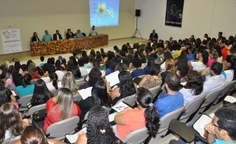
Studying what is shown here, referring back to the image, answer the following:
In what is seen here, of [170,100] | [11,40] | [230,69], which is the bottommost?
[170,100]

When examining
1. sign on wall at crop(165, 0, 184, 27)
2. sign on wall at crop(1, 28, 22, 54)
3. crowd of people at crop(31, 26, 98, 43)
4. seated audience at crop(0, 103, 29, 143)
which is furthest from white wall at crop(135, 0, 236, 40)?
seated audience at crop(0, 103, 29, 143)

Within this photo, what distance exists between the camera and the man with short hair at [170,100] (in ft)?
9.45

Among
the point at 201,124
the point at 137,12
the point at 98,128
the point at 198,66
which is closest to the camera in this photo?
the point at 98,128

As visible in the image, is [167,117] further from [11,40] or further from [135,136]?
[11,40]

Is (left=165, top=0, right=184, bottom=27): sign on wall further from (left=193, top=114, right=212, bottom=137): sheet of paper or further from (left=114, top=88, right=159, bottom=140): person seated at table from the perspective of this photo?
(left=114, top=88, right=159, bottom=140): person seated at table

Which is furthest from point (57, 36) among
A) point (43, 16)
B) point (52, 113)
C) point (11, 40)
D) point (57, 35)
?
point (52, 113)

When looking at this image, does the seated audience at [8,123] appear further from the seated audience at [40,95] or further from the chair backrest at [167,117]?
the chair backrest at [167,117]

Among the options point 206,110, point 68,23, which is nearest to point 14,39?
point 68,23

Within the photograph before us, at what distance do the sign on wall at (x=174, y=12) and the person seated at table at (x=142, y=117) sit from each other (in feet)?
32.4

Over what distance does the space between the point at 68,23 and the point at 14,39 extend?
8.88 ft

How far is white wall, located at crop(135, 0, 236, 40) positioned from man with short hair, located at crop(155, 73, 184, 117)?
319 inches

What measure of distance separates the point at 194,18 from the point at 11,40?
8.50 m

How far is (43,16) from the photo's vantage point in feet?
32.1

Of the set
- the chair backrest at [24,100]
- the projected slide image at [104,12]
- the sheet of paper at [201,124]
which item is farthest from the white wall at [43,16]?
the sheet of paper at [201,124]
